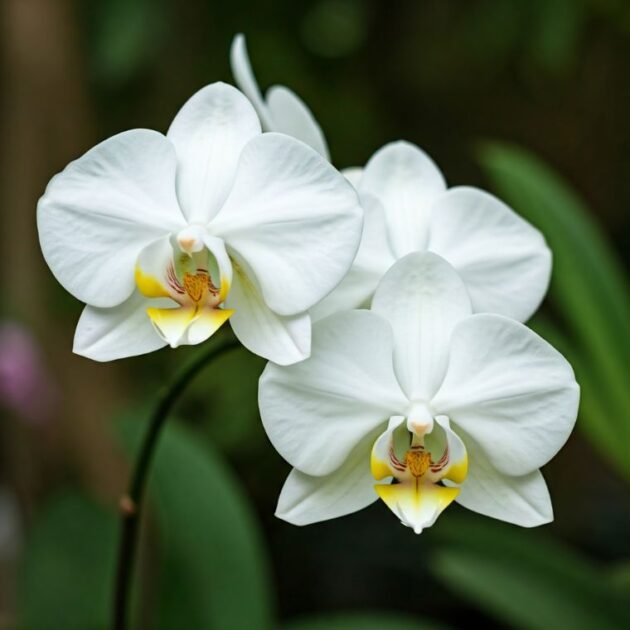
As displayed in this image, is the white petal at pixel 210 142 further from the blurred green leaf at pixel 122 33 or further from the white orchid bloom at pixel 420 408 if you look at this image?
the blurred green leaf at pixel 122 33

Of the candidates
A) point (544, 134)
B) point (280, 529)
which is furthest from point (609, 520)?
point (544, 134)

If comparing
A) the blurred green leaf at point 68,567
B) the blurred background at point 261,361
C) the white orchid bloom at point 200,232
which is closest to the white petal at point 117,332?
the white orchid bloom at point 200,232

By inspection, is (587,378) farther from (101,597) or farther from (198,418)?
(198,418)

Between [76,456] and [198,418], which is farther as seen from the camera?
[198,418]

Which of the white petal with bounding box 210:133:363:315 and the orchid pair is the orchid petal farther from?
the white petal with bounding box 210:133:363:315

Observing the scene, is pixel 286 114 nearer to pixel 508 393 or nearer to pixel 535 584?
pixel 508 393

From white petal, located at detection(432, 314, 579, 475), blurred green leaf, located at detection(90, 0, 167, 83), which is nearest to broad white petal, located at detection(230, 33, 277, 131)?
white petal, located at detection(432, 314, 579, 475)

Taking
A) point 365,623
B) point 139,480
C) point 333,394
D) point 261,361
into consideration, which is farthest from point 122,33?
point 333,394
